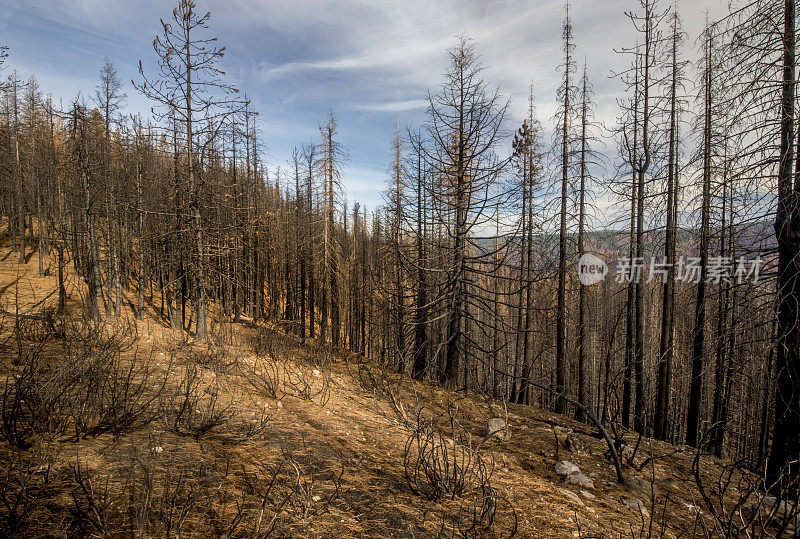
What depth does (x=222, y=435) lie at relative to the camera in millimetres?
3727

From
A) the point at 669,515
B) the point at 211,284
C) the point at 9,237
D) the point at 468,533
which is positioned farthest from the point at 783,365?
the point at 9,237

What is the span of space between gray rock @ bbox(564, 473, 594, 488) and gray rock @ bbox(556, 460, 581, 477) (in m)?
0.06

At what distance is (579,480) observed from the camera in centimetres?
410

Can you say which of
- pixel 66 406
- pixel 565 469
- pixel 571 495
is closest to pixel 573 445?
pixel 565 469

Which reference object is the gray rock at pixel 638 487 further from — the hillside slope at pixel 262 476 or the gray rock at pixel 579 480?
the gray rock at pixel 579 480

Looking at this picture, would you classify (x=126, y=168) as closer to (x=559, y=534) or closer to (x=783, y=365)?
(x=559, y=534)

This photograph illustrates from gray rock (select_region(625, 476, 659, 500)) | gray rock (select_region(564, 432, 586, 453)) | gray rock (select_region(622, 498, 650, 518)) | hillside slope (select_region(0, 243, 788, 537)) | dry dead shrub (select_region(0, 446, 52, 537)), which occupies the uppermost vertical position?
dry dead shrub (select_region(0, 446, 52, 537))

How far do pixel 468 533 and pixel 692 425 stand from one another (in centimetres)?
1281

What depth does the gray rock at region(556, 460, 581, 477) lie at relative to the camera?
169 inches

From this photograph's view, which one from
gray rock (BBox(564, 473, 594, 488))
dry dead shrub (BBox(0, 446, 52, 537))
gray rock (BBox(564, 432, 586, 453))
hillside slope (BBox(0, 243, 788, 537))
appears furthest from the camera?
gray rock (BBox(564, 432, 586, 453))

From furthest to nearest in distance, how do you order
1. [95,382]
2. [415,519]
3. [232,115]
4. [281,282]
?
1. [281,282]
2. [232,115]
3. [95,382]
4. [415,519]

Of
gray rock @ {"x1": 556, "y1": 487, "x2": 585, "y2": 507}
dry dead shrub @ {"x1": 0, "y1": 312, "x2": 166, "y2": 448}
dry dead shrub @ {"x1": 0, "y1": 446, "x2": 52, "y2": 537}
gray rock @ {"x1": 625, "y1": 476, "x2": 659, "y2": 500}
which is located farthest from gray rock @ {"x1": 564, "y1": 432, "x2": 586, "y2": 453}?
dry dead shrub @ {"x1": 0, "y1": 446, "x2": 52, "y2": 537}

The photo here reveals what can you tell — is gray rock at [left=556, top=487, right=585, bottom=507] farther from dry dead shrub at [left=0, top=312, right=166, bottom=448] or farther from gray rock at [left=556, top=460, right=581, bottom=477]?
dry dead shrub at [left=0, top=312, right=166, bottom=448]

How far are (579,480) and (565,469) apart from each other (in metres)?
0.27
